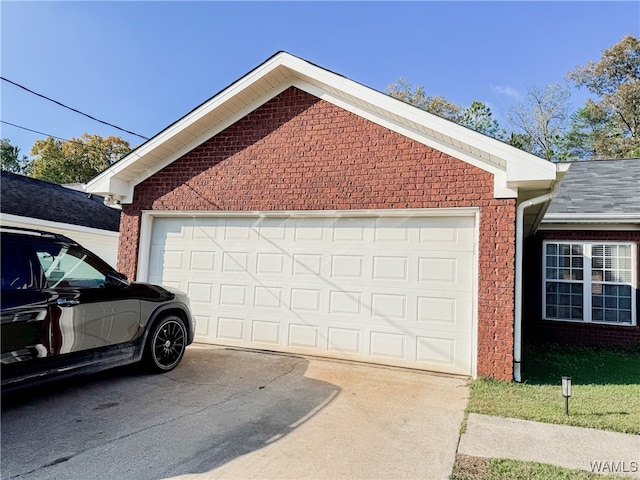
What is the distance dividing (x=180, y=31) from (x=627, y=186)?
12.5 metres

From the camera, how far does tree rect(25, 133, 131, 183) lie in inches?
1330

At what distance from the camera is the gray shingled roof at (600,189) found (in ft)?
30.9

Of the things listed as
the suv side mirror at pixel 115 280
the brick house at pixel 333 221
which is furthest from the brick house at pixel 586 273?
the suv side mirror at pixel 115 280

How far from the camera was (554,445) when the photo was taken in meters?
3.64

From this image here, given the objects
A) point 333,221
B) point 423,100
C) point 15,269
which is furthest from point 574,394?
point 423,100

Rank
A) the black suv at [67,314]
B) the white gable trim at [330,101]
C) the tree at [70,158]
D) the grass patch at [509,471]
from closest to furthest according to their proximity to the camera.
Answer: the grass patch at [509,471] → the black suv at [67,314] → the white gable trim at [330,101] → the tree at [70,158]

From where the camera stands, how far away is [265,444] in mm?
3535

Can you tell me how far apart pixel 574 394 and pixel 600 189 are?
7.65 metres

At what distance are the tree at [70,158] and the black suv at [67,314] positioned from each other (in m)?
33.1

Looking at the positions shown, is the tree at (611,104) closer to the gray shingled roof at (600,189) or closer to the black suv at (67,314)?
the gray shingled roof at (600,189)

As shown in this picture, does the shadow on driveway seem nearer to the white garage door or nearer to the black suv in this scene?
the black suv

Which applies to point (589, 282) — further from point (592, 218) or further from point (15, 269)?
point (15, 269)

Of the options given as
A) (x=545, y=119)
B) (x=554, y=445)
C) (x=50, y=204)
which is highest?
(x=545, y=119)

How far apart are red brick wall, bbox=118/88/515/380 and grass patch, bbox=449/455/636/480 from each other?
106 inches
